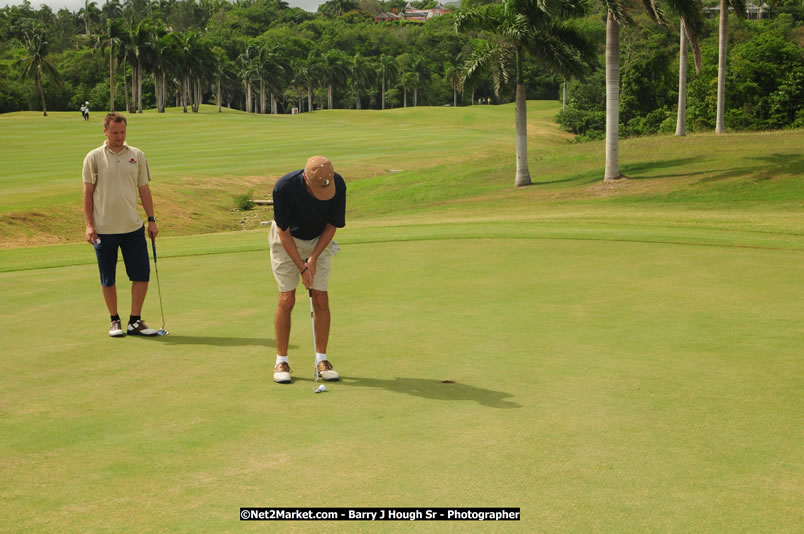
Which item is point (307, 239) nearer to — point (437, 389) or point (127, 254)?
point (437, 389)

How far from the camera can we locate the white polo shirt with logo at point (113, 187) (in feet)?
29.0

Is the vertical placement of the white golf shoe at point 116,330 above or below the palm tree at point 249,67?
below

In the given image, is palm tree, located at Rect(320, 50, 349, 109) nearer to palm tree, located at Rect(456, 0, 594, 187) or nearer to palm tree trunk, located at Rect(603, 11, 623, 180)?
palm tree, located at Rect(456, 0, 594, 187)

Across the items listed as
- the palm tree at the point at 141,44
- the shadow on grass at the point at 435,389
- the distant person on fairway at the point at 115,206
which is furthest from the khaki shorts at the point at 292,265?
the palm tree at the point at 141,44

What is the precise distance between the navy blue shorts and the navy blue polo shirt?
9.57 feet

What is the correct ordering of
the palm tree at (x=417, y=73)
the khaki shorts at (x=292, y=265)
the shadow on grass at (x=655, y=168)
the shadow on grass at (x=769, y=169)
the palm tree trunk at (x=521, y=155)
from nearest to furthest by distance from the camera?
the khaki shorts at (x=292, y=265) < the shadow on grass at (x=769, y=169) < the shadow on grass at (x=655, y=168) < the palm tree trunk at (x=521, y=155) < the palm tree at (x=417, y=73)

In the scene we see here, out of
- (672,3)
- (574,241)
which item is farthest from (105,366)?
(672,3)

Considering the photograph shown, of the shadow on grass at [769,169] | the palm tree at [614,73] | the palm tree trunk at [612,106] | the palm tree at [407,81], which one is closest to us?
the shadow on grass at [769,169]

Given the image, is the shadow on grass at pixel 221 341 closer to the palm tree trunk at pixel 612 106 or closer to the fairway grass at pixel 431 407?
the fairway grass at pixel 431 407

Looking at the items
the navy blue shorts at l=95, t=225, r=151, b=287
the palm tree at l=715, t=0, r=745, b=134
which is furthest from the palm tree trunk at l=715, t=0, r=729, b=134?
the navy blue shorts at l=95, t=225, r=151, b=287

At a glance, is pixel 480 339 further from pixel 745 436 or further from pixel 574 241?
pixel 574 241

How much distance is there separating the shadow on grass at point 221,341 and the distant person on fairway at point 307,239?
976 mm

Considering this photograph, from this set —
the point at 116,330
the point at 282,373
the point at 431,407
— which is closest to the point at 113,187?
the point at 116,330

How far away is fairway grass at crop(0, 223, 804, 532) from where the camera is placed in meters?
3.99
